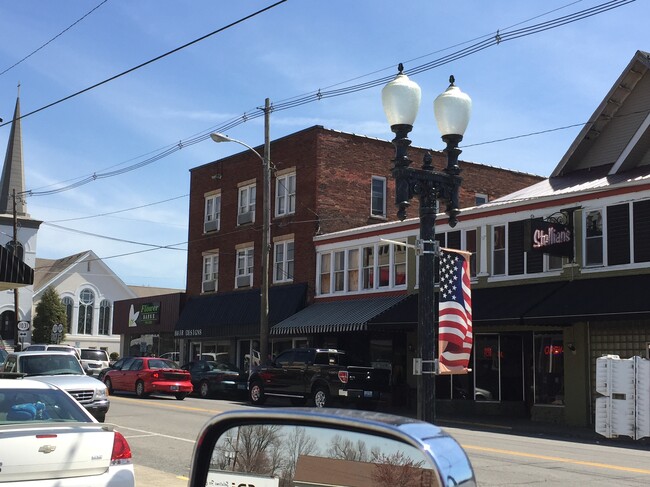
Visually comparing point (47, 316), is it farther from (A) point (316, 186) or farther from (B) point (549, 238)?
(B) point (549, 238)

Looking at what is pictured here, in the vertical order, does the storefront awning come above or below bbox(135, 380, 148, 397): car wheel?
above

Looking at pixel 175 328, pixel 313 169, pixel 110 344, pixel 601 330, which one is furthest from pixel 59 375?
pixel 110 344

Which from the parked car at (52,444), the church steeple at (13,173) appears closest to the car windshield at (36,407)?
the parked car at (52,444)

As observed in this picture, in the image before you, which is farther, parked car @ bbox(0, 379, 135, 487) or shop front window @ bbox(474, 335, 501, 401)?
shop front window @ bbox(474, 335, 501, 401)

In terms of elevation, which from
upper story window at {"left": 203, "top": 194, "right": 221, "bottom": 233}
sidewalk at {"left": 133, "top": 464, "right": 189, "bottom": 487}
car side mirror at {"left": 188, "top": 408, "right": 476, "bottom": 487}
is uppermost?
upper story window at {"left": 203, "top": 194, "right": 221, "bottom": 233}

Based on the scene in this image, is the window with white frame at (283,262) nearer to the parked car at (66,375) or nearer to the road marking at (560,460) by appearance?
the parked car at (66,375)

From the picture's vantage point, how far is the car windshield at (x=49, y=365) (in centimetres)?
1741

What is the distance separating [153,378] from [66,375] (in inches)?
457

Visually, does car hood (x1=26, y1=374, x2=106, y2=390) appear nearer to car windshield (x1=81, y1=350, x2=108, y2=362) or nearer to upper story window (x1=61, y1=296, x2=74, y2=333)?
car windshield (x1=81, y1=350, x2=108, y2=362)

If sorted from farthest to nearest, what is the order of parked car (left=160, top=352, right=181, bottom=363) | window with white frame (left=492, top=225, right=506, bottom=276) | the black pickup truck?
1. parked car (left=160, top=352, right=181, bottom=363)
2. window with white frame (left=492, top=225, right=506, bottom=276)
3. the black pickup truck

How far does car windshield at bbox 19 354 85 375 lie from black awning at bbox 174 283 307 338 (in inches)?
642

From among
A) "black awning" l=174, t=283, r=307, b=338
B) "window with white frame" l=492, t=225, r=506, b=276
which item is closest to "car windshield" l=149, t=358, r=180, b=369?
"black awning" l=174, t=283, r=307, b=338

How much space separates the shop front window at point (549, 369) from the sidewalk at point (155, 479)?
16.1 m

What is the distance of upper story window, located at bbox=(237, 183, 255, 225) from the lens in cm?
3778
